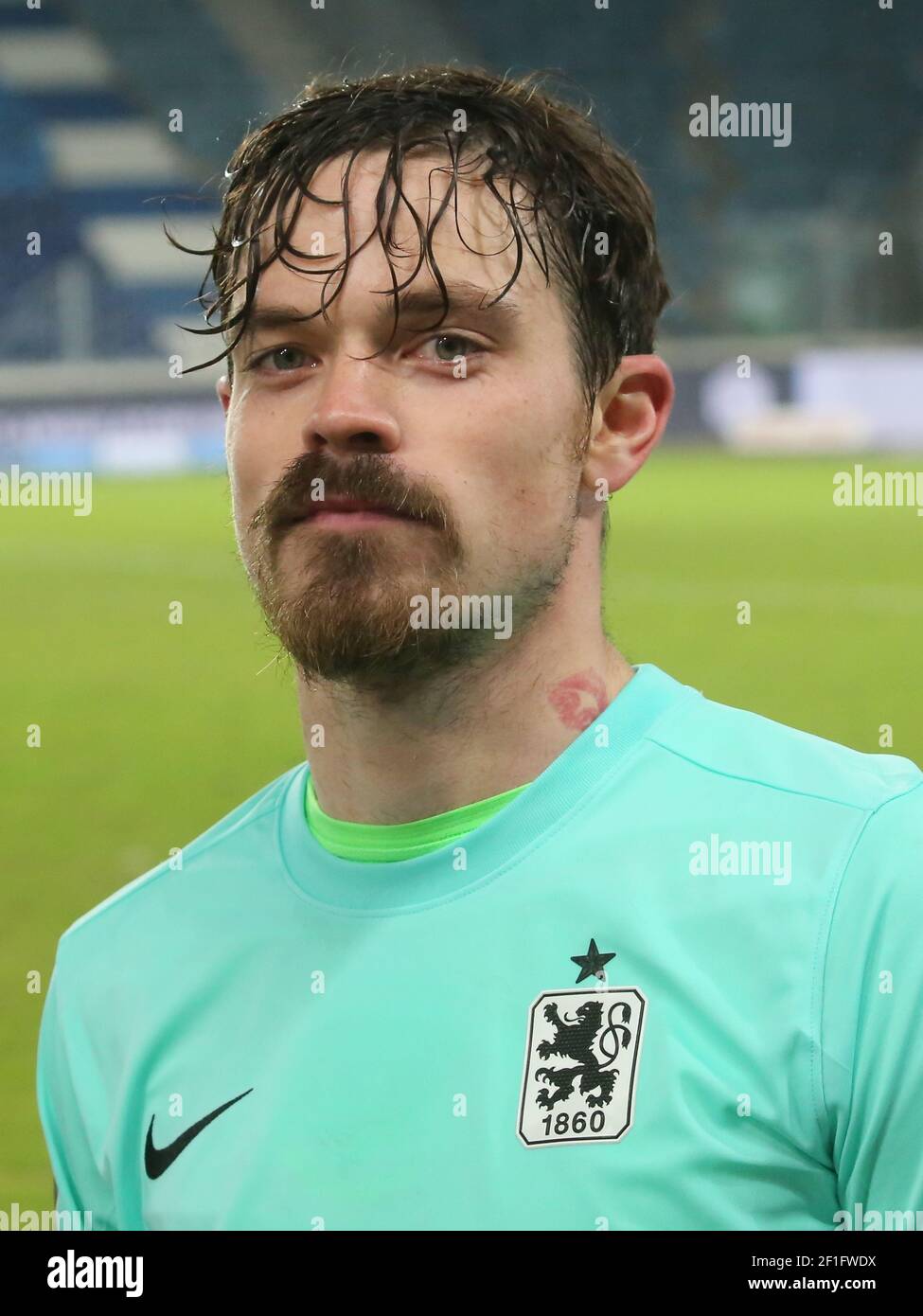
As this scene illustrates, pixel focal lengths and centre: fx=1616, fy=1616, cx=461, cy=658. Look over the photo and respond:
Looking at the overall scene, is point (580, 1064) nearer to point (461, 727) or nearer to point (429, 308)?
point (461, 727)

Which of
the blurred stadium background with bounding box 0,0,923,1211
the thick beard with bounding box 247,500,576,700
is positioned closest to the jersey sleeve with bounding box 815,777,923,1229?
the thick beard with bounding box 247,500,576,700

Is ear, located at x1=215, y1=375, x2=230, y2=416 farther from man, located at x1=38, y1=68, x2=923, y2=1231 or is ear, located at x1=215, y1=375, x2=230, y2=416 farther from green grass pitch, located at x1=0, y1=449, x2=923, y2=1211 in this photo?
green grass pitch, located at x1=0, y1=449, x2=923, y2=1211

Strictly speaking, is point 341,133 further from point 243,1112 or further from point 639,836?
point 243,1112

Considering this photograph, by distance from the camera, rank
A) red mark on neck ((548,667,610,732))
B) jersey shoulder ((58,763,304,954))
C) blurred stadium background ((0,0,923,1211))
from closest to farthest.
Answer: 1. red mark on neck ((548,667,610,732))
2. jersey shoulder ((58,763,304,954))
3. blurred stadium background ((0,0,923,1211))

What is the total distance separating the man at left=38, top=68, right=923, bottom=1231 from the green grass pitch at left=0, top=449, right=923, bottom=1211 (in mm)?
201

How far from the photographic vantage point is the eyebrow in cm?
147

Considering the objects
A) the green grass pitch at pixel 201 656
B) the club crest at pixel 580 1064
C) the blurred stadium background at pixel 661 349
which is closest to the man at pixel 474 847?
the club crest at pixel 580 1064

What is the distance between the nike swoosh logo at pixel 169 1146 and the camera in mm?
1484

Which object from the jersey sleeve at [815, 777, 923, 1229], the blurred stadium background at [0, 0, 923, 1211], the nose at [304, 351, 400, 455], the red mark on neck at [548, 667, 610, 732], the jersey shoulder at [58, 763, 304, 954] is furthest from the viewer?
the blurred stadium background at [0, 0, 923, 1211]

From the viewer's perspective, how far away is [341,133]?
158 cm

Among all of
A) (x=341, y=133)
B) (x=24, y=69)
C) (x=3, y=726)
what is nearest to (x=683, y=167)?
(x=24, y=69)

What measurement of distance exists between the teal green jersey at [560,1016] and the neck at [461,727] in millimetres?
46

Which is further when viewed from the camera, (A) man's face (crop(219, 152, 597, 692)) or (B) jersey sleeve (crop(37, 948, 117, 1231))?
(B) jersey sleeve (crop(37, 948, 117, 1231))

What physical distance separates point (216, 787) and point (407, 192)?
4756mm
